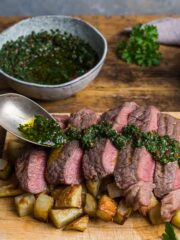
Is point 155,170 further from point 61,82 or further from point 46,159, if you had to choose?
point 61,82

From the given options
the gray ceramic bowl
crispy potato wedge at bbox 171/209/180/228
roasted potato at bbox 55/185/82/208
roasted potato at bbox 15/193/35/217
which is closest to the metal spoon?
the gray ceramic bowl

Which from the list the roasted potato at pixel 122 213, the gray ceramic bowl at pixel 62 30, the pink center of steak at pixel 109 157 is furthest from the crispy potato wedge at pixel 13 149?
the roasted potato at pixel 122 213

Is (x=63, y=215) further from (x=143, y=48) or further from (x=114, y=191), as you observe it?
(x=143, y=48)

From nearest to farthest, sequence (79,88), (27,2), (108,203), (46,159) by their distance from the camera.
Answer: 1. (108,203)
2. (46,159)
3. (79,88)
4. (27,2)

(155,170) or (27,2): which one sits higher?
(27,2)

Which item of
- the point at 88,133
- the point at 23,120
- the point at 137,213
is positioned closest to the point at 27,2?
the point at 23,120

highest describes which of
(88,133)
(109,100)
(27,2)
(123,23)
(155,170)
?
(27,2)

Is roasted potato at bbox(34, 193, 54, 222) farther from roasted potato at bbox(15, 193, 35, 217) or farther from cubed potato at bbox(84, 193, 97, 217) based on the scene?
cubed potato at bbox(84, 193, 97, 217)

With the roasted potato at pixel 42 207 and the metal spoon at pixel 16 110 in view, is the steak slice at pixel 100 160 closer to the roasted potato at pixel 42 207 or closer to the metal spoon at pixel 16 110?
the roasted potato at pixel 42 207

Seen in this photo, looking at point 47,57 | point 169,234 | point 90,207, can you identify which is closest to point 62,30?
point 47,57
